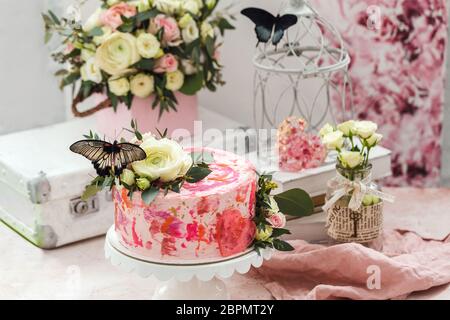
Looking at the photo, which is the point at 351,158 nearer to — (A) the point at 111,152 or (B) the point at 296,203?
(B) the point at 296,203

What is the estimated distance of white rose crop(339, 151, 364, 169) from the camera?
209 cm

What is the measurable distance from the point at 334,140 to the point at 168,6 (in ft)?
1.80

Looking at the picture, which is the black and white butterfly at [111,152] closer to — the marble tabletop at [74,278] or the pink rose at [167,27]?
the marble tabletop at [74,278]

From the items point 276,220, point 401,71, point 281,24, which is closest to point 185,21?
point 281,24

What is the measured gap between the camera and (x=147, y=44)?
7.47ft

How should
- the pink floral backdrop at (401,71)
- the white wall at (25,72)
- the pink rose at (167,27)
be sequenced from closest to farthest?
the pink rose at (167,27), the pink floral backdrop at (401,71), the white wall at (25,72)

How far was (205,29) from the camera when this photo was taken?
239 cm

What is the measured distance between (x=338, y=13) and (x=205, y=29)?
0.36m

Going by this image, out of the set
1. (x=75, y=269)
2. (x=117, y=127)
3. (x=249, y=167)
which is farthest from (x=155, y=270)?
(x=117, y=127)

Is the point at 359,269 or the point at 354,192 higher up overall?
the point at 354,192

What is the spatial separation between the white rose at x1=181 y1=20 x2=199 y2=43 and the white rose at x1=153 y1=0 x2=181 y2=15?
0.05 m

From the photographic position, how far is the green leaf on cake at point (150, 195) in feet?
5.70

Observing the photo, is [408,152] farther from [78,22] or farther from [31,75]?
[31,75]

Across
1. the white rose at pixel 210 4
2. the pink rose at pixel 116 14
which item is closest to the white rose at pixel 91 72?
the pink rose at pixel 116 14
